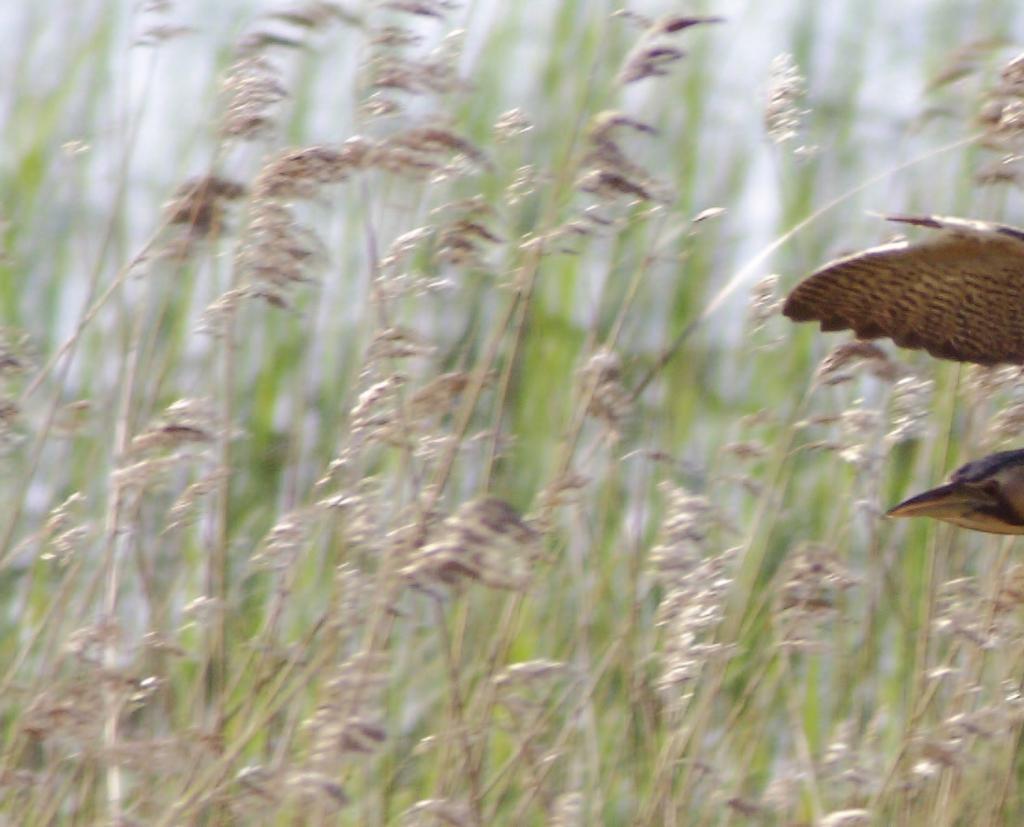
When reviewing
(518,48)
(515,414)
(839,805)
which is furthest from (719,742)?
(518,48)

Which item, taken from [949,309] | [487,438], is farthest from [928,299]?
[487,438]

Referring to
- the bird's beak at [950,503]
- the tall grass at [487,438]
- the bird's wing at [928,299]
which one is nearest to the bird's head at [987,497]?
the bird's beak at [950,503]

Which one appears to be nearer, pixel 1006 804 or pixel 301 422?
pixel 1006 804

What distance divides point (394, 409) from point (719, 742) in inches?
26.4

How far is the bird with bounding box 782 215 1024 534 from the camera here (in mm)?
1843

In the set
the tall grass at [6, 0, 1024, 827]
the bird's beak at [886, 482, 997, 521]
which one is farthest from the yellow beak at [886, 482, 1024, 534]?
the tall grass at [6, 0, 1024, 827]

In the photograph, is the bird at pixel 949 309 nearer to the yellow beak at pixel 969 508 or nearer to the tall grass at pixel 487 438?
the yellow beak at pixel 969 508

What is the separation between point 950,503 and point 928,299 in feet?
0.68

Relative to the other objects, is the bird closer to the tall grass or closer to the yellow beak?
the yellow beak

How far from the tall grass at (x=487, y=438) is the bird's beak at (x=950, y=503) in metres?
0.43

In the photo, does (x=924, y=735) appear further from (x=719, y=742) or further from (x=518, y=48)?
(x=518, y=48)

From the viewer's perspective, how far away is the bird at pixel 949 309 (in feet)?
6.05

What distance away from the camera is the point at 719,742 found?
274 centimetres

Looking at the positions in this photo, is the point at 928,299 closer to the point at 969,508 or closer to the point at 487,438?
the point at 969,508
